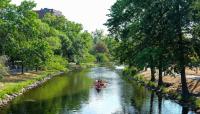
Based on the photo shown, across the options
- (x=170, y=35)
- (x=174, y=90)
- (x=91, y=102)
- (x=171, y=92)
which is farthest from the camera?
(x=174, y=90)

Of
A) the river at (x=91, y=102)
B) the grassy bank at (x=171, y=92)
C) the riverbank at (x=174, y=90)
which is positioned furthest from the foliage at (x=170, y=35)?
the river at (x=91, y=102)

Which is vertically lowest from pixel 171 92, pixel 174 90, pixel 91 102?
pixel 91 102

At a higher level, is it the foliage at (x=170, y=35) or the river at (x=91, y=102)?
the foliage at (x=170, y=35)

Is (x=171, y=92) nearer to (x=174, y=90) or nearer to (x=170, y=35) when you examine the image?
(x=174, y=90)

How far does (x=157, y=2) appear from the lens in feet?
149

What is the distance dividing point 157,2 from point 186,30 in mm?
4896

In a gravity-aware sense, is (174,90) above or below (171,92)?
above

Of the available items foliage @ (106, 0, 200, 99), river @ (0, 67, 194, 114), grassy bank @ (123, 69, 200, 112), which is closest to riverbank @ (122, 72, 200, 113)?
grassy bank @ (123, 69, 200, 112)

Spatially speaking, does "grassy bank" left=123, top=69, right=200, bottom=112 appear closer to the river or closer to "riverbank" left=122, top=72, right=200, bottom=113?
"riverbank" left=122, top=72, right=200, bottom=113

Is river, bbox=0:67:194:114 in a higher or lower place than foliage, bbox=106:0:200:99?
lower

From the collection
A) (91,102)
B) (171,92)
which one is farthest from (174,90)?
(91,102)

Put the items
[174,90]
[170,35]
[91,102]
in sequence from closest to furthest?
1. [170,35]
2. [91,102]
3. [174,90]

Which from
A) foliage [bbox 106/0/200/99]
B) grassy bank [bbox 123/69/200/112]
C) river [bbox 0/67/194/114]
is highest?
foliage [bbox 106/0/200/99]

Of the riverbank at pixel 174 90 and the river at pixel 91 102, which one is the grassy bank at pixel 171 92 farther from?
the river at pixel 91 102
